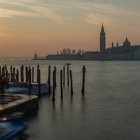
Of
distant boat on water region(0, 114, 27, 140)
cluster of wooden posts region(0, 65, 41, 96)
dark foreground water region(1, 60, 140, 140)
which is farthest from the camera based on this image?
cluster of wooden posts region(0, 65, 41, 96)

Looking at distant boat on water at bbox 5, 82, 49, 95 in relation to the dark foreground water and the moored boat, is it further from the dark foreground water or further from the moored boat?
the moored boat

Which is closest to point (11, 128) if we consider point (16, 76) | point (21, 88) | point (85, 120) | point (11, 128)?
point (11, 128)

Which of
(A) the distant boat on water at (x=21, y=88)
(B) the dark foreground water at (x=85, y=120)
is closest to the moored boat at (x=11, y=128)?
(B) the dark foreground water at (x=85, y=120)

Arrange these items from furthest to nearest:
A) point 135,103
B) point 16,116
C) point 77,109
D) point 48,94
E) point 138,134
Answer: point 48,94 < point 135,103 < point 77,109 < point 138,134 < point 16,116

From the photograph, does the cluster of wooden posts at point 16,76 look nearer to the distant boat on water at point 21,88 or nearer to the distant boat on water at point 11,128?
the distant boat on water at point 21,88

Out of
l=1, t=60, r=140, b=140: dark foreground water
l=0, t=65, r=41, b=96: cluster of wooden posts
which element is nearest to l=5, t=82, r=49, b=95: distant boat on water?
l=0, t=65, r=41, b=96: cluster of wooden posts

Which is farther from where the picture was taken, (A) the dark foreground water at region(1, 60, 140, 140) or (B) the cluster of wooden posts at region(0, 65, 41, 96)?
(B) the cluster of wooden posts at region(0, 65, 41, 96)

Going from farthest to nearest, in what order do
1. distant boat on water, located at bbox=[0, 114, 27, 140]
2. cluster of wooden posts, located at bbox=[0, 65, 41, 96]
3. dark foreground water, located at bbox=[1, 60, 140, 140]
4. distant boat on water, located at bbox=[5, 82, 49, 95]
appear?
distant boat on water, located at bbox=[5, 82, 49, 95] < cluster of wooden posts, located at bbox=[0, 65, 41, 96] < dark foreground water, located at bbox=[1, 60, 140, 140] < distant boat on water, located at bbox=[0, 114, 27, 140]

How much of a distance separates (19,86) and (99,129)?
13.9 meters

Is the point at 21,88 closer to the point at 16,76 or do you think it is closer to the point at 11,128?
the point at 16,76

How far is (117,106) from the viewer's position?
30.5 m

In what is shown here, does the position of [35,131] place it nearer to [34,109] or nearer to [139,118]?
[34,109]

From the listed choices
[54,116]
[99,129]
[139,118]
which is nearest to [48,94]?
[54,116]

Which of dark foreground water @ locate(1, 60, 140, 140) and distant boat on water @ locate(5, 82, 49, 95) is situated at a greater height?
distant boat on water @ locate(5, 82, 49, 95)
